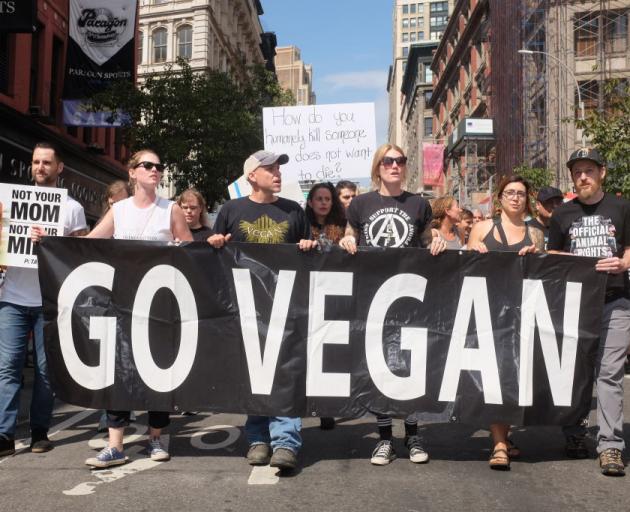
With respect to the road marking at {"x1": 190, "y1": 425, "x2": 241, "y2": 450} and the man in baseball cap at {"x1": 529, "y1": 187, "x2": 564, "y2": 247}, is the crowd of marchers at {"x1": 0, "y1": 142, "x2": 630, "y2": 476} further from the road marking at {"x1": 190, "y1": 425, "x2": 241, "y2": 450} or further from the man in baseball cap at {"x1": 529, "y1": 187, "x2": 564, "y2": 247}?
the man in baseball cap at {"x1": 529, "y1": 187, "x2": 564, "y2": 247}

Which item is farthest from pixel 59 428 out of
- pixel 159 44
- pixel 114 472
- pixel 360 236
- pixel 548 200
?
pixel 159 44

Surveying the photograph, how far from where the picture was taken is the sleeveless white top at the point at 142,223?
5.08m

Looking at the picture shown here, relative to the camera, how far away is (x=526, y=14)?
139ft

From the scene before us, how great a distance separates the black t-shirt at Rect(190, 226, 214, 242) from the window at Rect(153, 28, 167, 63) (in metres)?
39.4

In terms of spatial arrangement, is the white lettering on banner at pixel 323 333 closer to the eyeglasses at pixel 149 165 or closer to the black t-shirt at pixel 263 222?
the black t-shirt at pixel 263 222

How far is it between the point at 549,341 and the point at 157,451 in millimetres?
2608

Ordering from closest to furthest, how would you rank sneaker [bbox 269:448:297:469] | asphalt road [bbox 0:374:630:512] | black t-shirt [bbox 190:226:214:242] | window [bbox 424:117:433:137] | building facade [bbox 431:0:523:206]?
asphalt road [bbox 0:374:630:512], sneaker [bbox 269:448:297:469], black t-shirt [bbox 190:226:214:242], building facade [bbox 431:0:523:206], window [bbox 424:117:433:137]

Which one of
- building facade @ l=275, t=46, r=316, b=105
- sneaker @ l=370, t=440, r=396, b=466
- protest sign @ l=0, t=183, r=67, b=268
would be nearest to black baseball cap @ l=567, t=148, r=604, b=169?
sneaker @ l=370, t=440, r=396, b=466

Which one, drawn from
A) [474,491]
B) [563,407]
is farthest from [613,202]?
[474,491]

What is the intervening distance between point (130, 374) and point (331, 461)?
1420mm

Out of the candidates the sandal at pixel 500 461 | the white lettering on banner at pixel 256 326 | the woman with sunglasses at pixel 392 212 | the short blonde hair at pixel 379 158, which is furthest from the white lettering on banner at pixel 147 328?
the sandal at pixel 500 461

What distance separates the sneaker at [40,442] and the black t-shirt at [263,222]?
184 centimetres

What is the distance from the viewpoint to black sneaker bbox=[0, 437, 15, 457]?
4.92m

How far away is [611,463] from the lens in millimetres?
4535
